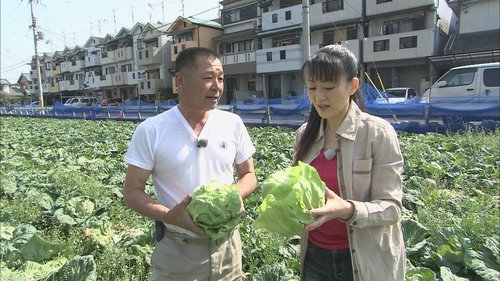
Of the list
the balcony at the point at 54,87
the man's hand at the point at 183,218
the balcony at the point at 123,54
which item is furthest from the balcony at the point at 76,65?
the man's hand at the point at 183,218

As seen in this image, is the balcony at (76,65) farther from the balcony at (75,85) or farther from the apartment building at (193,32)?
the apartment building at (193,32)

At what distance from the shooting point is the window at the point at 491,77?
13.2 meters

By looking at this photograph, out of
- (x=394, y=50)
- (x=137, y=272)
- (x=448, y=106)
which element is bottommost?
(x=137, y=272)

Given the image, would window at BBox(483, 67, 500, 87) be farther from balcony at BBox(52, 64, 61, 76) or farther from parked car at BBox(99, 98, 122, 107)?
balcony at BBox(52, 64, 61, 76)

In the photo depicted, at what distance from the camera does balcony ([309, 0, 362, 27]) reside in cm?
2822

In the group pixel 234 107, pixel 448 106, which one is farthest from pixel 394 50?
pixel 448 106

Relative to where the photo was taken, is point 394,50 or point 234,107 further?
point 394,50

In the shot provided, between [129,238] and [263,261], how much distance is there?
1710mm

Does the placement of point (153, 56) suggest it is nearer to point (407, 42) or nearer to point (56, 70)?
point (407, 42)

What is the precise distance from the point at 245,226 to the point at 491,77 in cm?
1236

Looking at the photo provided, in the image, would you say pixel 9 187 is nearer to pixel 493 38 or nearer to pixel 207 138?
pixel 207 138

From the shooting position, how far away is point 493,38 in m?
22.8

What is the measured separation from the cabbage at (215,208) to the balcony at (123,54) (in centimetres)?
5525

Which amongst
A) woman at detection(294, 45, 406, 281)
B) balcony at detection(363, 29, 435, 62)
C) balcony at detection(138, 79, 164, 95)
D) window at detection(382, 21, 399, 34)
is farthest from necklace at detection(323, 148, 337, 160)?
balcony at detection(138, 79, 164, 95)
